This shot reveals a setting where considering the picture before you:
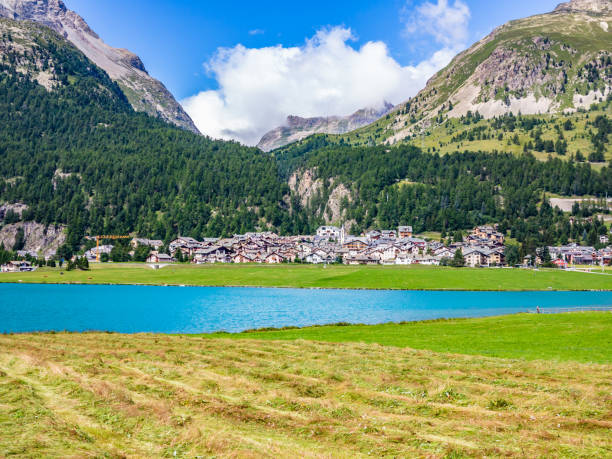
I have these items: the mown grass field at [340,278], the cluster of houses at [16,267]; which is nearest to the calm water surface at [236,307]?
the mown grass field at [340,278]

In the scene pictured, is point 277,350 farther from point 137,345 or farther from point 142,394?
point 142,394

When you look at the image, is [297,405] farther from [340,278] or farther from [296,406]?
[340,278]

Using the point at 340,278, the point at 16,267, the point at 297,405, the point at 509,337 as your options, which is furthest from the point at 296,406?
the point at 16,267

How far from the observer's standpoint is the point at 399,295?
106000 millimetres

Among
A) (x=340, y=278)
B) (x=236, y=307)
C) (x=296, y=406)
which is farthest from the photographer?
(x=340, y=278)

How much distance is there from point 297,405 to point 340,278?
117 meters

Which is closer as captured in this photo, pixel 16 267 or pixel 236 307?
pixel 236 307

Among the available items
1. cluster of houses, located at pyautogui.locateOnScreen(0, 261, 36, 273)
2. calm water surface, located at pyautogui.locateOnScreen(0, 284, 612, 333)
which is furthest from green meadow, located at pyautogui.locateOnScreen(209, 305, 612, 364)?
cluster of houses, located at pyautogui.locateOnScreen(0, 261, 36, 273)

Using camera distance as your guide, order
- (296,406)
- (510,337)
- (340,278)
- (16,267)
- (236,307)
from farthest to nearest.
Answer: (16,267) → (340,278) → (236,307) → (510,337) → (296,406)

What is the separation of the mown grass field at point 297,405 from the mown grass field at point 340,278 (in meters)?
99.4

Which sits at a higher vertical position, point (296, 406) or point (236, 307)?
point (296, 406)

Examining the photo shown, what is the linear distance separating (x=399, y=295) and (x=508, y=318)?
55.0 m

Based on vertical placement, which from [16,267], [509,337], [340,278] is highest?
[509,337]

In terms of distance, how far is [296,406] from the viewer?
16891 mm
